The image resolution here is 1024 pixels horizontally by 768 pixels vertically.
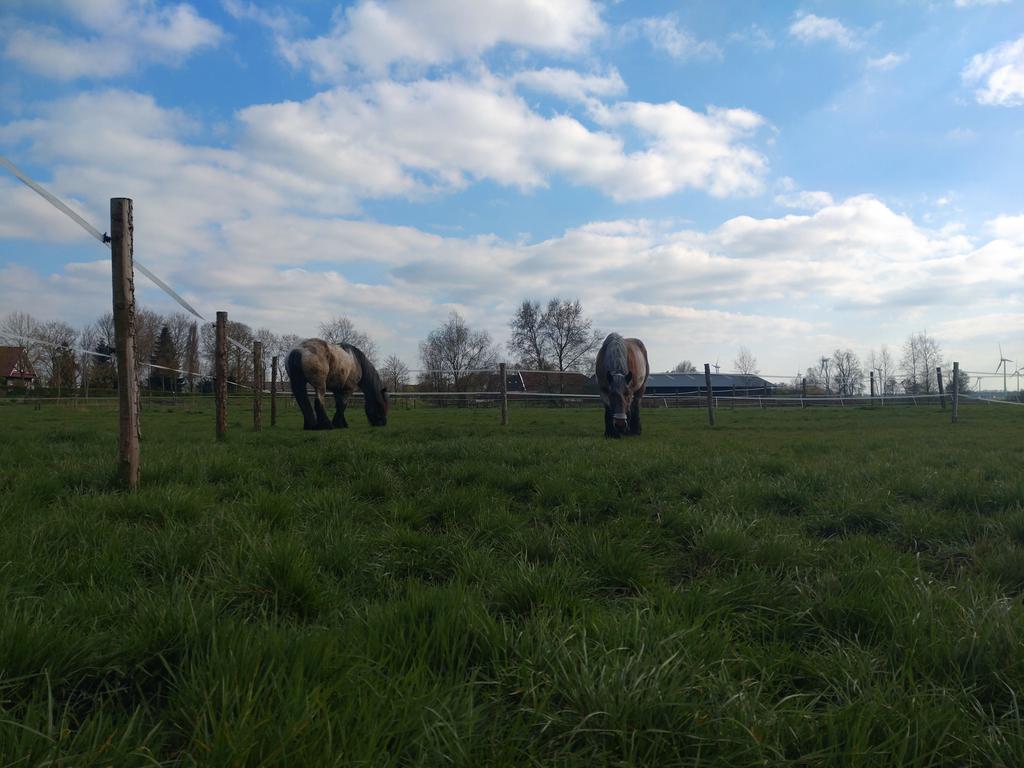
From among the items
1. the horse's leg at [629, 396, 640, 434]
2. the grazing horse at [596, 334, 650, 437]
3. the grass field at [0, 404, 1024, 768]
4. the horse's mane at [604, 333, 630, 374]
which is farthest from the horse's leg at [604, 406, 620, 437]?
the grass field at [0, 404, 1024, 768]

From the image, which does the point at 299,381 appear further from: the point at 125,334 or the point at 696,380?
the point at 696,380

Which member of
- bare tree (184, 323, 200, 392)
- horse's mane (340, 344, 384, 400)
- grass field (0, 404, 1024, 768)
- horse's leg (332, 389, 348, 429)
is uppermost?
bare tree (184, 323, 200, 392)

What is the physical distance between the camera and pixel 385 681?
172 cm

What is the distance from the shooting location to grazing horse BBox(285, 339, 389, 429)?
40.7 ft

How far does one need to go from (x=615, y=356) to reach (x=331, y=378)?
635 cm

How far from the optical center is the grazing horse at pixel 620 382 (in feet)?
35.4

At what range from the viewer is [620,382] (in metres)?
10.9

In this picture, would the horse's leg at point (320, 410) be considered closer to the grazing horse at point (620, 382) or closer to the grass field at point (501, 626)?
the grazing horse at point (620, 382)

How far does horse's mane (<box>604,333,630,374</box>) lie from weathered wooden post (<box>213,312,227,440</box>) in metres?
6.60

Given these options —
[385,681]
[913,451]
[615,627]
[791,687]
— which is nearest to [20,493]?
[385,681]

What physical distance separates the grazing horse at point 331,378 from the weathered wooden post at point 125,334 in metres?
7.74

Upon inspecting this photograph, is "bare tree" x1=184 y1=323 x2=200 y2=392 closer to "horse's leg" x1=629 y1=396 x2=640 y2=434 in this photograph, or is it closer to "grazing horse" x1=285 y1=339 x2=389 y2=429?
"grazing horse" x1=285 y1=339 x2=389 y2=429

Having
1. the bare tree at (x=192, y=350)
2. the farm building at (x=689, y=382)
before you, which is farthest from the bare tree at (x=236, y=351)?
the farm building at (x=689, y=382)

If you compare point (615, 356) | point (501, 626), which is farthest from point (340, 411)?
point (501, 626)
